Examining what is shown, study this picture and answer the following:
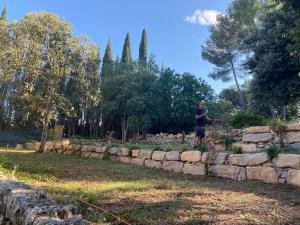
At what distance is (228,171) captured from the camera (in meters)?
7.61

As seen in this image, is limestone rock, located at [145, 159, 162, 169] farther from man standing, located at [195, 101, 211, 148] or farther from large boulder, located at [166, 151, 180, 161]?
man standing, located at [195, 101, 211, 148]

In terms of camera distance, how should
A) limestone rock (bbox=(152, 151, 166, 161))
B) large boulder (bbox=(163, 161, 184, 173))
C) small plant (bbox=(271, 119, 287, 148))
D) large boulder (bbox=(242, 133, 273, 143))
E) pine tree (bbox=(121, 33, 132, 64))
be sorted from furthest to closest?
pine tree (bbox=(121, 33, 132, 64)), limestone rock (bbox=(152, 151, 166, 161)), large boulder (bbox=(242, 133, 273, 143)), large boulder (bbox=(163, 161, 184, 173)), small plant (bbox=(271, 119, 287, 148))

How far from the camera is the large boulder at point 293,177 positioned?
20.4 ft

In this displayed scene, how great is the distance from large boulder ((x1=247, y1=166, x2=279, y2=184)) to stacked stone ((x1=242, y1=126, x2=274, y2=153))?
1.70 m

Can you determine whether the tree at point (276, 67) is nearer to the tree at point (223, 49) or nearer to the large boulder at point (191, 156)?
the large boulder at point (191, 156)

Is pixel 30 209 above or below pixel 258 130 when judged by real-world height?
below

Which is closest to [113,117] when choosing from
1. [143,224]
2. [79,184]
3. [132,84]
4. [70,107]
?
[132,84]

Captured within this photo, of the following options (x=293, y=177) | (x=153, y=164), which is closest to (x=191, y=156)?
(x=153, y=164)

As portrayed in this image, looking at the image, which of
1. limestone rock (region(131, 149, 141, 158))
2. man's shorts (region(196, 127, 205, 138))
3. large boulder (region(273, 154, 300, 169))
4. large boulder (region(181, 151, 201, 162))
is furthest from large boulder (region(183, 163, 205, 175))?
limestone rock (region(131, 149, 141, 158))

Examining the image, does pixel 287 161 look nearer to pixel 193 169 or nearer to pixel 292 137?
pixel 292 137

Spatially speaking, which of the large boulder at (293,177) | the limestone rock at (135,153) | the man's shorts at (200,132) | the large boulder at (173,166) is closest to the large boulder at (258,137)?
the man's shorts at (200,132)

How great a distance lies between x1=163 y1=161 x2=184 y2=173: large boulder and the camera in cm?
896

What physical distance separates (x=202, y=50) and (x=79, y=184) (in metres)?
25.6

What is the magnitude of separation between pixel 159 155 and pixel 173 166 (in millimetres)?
687
